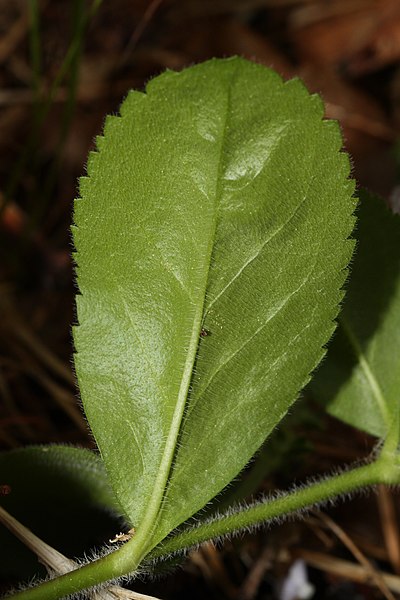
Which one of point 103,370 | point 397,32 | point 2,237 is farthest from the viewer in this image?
point 397,32

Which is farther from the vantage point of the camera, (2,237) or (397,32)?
(397,32)

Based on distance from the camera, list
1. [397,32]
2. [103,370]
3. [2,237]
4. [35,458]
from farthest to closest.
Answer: [397,32] < [2,237] < [35,458] < [103,370]

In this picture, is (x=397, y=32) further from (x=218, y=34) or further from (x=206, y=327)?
(x=206, y=327)

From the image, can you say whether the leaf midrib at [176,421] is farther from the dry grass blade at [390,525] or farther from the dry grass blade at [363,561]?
the dry grass blade at [390,525]

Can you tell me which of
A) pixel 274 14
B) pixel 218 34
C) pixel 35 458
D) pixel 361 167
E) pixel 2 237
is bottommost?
pixel 35 458

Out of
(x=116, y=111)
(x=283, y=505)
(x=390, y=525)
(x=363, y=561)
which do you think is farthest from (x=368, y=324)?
(x=116, y=111)

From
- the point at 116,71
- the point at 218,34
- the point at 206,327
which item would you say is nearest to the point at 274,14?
the point at 218,34

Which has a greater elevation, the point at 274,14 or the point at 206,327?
the point at 274,14
